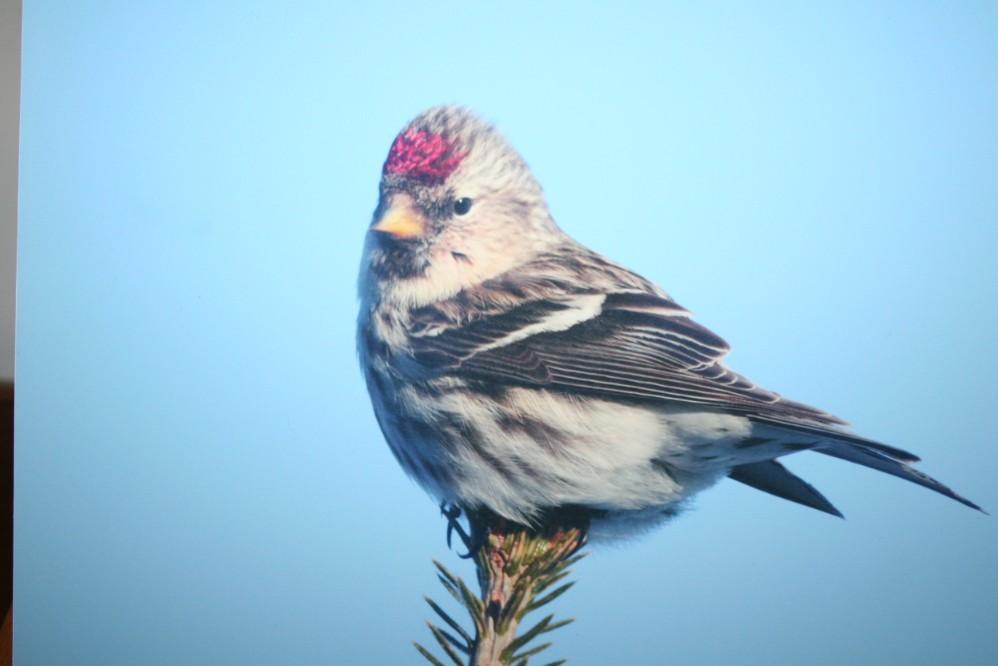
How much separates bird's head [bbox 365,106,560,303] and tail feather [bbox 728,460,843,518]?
0.38m

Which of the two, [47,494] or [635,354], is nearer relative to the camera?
[635,354]

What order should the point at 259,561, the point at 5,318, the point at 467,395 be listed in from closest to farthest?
the point at 467,395 < the point at 259,561 < the point at 5,318

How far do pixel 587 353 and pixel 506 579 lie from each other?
273 millimetres

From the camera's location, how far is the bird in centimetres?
84

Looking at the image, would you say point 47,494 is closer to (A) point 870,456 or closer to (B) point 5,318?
(B) point 5,318

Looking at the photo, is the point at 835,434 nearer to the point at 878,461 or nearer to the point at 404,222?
the point at 878,461

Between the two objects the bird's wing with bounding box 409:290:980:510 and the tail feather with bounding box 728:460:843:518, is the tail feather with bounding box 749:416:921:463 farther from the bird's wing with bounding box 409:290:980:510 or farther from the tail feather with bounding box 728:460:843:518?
the tail feather with bounding box 728:460:843:518

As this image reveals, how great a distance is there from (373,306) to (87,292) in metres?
0.37

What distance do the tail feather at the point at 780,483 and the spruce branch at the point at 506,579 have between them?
22cm

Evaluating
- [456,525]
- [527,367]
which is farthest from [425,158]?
[456,525]

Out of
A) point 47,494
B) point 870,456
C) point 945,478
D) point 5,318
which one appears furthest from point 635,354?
point 5,318

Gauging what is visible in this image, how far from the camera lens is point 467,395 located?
2.77 feet

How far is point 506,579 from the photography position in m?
0.83

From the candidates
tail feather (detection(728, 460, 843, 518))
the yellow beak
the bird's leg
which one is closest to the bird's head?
the yellow beak
